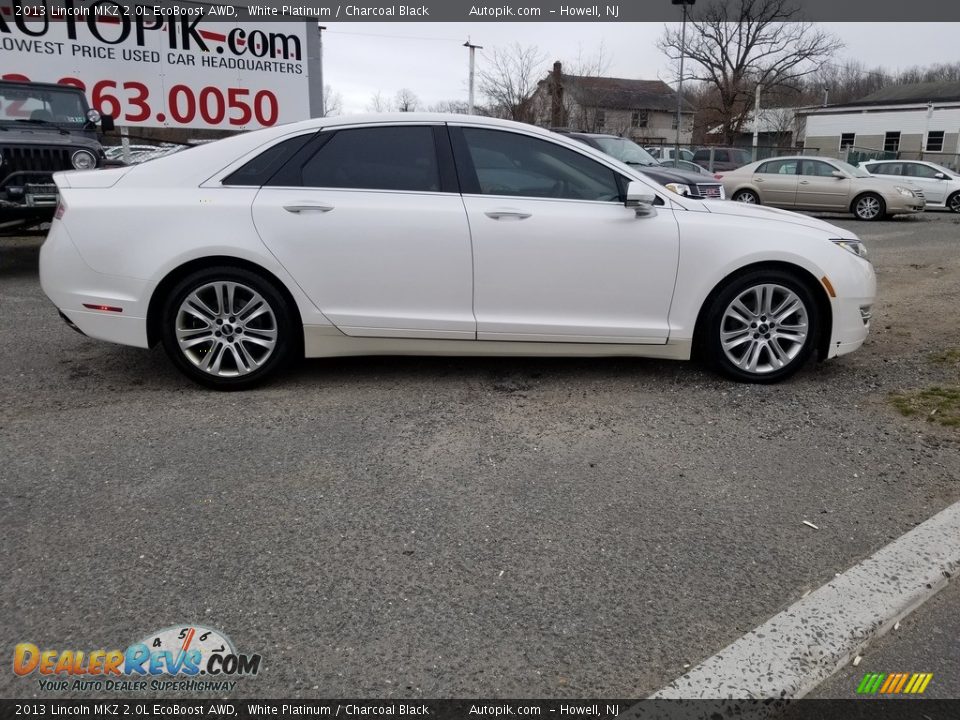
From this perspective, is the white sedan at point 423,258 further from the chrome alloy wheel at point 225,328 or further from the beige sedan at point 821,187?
the beige sedan at point 821,187

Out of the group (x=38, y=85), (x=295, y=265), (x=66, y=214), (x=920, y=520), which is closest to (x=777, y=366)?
(x=920, y=520)

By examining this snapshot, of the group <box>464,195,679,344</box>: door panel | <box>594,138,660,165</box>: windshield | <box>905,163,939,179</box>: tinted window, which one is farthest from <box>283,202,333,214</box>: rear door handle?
<box>905,163,939,179</box>: tinted window

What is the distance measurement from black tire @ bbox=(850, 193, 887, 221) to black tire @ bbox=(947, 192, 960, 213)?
4473mm

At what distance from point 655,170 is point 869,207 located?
820 cm

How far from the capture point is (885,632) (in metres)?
2.50

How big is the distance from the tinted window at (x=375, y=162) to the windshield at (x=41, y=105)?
21.2 ft

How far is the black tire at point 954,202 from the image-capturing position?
20.1 metres

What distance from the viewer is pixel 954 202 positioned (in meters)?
20.2

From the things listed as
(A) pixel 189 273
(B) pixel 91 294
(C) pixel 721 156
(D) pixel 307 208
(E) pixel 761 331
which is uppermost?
(C) pixel 721 156

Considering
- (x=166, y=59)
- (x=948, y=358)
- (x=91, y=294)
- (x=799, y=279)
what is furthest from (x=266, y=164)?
(x=166, y=59)

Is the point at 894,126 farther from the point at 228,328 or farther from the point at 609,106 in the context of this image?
the point at 228,328

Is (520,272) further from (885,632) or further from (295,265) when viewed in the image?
(885,632)

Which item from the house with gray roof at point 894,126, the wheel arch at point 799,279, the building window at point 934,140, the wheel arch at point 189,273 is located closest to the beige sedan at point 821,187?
the wheel arch at point 799,279

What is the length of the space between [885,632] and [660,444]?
153 cm
